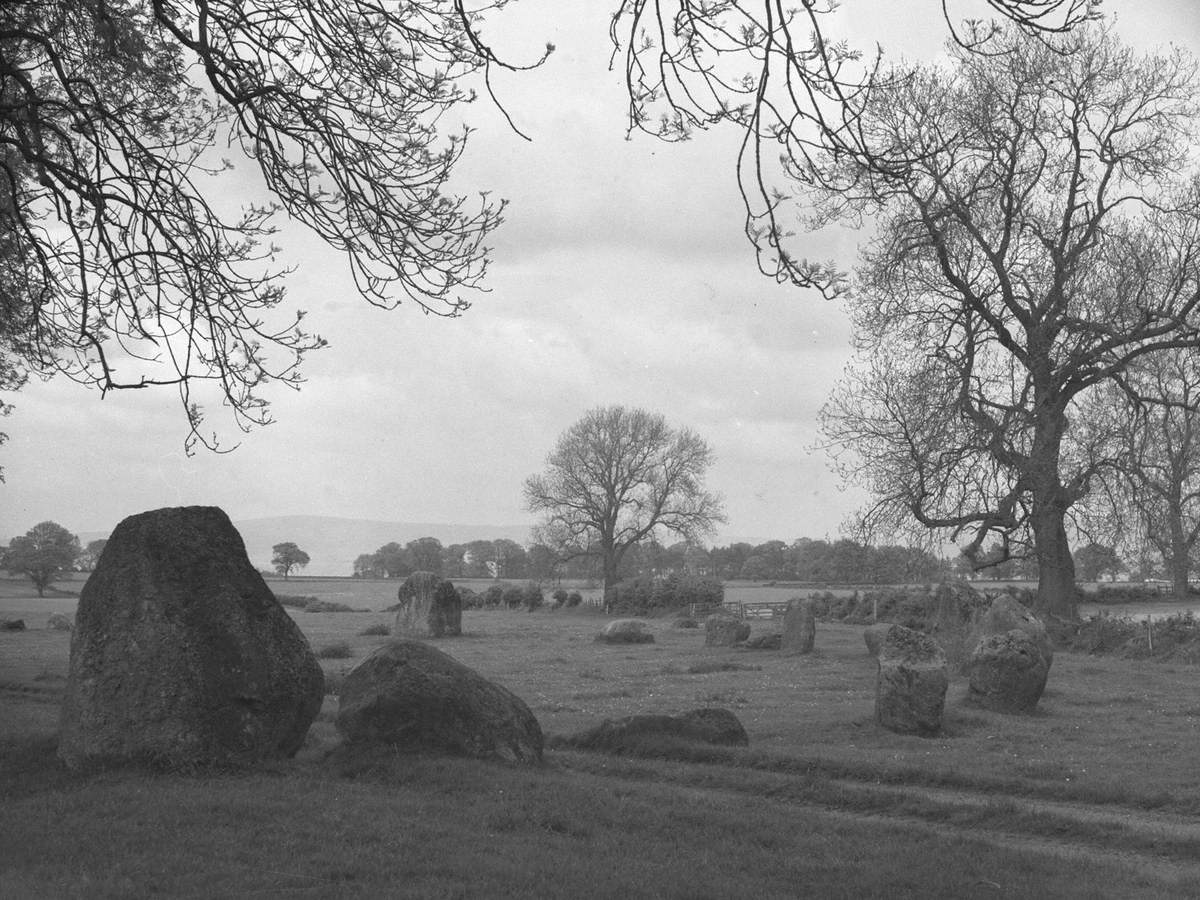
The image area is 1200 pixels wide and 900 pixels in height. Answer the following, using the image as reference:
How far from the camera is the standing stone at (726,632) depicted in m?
35.5

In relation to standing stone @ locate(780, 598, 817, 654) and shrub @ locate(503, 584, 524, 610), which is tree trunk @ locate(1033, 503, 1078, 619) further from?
shrub @ locate(503, 584, 524, 610)

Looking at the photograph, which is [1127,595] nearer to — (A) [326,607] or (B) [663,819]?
(B) [663,819]

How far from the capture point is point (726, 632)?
35.6 metres

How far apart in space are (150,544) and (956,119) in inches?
859

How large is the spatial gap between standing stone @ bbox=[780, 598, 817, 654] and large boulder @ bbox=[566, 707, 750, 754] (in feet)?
56.7

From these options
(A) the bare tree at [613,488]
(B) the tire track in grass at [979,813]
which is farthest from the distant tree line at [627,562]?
(B) the tire track in grass at [979,813]

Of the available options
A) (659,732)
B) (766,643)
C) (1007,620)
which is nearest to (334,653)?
(766,643)

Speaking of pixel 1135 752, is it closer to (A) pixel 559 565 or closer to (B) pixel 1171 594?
(B) pixel 1171 594

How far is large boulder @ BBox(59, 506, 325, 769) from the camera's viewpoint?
36.9 ft

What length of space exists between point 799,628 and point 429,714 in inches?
842

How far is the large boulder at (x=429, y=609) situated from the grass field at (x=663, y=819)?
72.0 feet

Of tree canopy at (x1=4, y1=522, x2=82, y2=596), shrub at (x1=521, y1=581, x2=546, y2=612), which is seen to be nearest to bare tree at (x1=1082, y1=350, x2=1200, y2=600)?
shrub at (x1=521, y1=581, x2=546, y2=612)

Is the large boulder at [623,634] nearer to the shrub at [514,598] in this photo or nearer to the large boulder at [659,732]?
the large boulder at [659,732]

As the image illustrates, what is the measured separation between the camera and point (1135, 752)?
1541 cm
